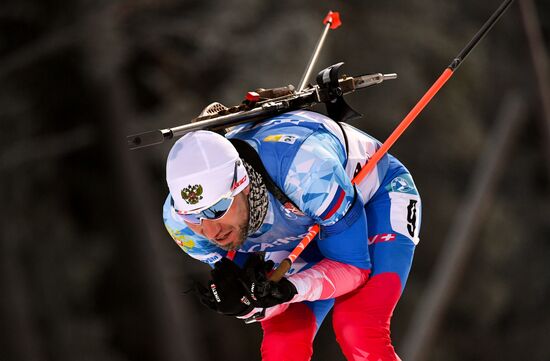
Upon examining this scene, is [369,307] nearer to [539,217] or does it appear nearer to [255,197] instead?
[255,197]

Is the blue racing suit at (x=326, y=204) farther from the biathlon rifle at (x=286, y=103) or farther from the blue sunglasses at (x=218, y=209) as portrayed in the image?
the blue sunglasses at (x=218, y=209)

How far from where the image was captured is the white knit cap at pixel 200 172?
350 centimetres

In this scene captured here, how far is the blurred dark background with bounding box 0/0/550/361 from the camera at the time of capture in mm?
10375

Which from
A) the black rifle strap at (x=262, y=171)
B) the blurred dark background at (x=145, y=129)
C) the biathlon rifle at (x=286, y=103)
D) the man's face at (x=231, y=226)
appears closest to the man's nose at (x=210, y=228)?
the man's face at (x=231, y=226)

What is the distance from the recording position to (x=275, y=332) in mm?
4012

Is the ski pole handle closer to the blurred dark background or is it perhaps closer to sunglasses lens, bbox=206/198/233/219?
sunglasses lens, bbox=206/198/233/219

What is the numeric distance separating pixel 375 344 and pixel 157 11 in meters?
7.35

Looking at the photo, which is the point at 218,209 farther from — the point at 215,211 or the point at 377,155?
the point at 377,155

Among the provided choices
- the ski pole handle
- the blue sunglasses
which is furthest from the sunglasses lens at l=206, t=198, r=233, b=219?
the ski pole handle

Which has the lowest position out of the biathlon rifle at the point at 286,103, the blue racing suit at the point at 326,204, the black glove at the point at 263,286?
the black glove at the point at 263,286

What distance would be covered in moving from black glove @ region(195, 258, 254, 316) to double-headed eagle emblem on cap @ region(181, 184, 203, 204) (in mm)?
253

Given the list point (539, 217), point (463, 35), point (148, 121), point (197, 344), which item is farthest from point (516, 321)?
point (148, 121)

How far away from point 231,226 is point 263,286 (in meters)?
0.26

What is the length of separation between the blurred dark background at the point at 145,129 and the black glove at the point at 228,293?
531cm
